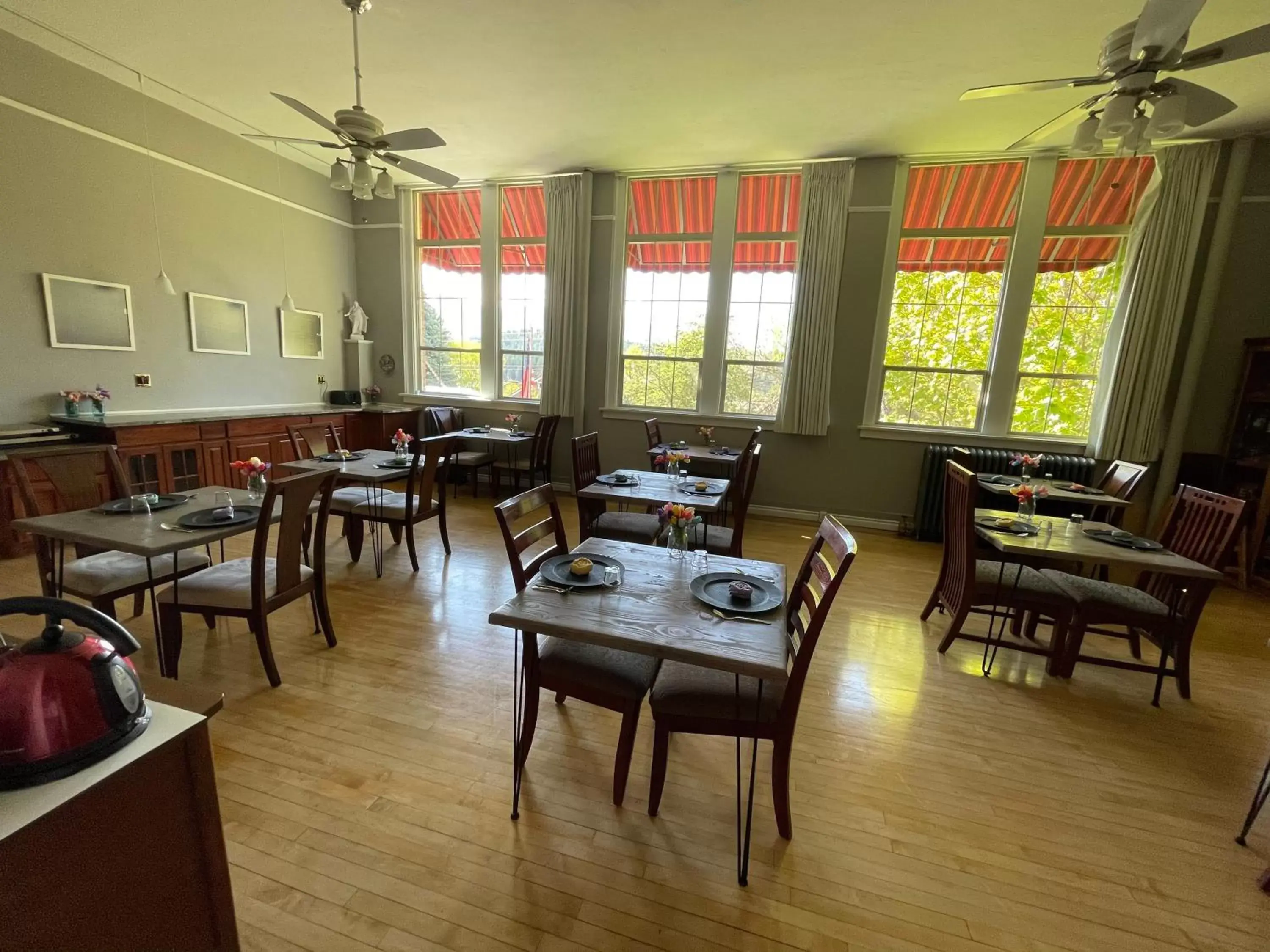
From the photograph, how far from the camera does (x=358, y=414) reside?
6082mm

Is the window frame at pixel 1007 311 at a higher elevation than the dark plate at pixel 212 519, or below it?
higher

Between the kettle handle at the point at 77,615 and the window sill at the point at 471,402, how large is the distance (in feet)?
17.6

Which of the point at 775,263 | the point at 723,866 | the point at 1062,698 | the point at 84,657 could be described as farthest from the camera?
the point at 775,263

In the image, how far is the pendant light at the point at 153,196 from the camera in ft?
13.6

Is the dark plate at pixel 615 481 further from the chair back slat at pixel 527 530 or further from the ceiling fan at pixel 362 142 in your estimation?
the ceiling fan at pixel 362 142

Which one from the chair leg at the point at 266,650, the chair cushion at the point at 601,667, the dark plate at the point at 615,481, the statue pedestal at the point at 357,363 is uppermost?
the statue pedestal at the point at 357,363

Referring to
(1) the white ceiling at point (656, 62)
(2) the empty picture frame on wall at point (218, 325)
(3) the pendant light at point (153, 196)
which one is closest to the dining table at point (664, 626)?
(1) the white ceiling at point (656, 62)

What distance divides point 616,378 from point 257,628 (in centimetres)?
433

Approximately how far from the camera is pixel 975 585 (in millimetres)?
2666

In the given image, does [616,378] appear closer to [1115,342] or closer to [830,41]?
[830,41]

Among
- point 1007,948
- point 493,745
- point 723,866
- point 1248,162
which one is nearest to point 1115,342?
point 1248,162

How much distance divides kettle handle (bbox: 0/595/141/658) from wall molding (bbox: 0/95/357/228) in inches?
198

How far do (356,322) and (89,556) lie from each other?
4663mm

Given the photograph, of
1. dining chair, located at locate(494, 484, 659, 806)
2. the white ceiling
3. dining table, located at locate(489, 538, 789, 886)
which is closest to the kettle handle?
dining table, located at locate(489, 538, 789, 886)
